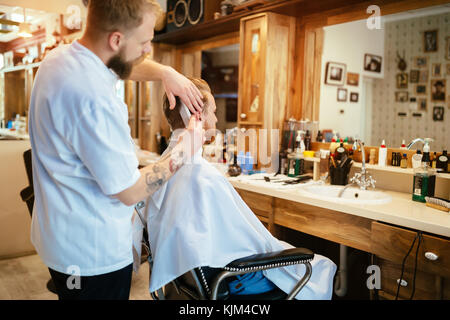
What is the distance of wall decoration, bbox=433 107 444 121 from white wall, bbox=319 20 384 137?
0.48 metres

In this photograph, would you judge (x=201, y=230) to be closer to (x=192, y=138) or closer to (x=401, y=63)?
(x=192, y=138)

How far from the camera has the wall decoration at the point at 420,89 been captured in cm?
255

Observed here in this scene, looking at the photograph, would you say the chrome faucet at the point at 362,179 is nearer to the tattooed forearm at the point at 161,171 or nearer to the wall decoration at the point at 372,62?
the wall decoration at the point at 372,62

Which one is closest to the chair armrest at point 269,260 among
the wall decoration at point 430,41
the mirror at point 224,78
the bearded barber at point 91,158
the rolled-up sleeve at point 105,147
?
the bearded barber at point 91,158

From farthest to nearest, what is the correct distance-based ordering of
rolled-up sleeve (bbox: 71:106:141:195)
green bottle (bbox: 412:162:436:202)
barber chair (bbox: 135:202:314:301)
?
green bottle (bbox: 412:162:436:202)
barber chair (bbox: 135:202:314:301)
rolled-up sleeve (bbox: 71:106:141:195)

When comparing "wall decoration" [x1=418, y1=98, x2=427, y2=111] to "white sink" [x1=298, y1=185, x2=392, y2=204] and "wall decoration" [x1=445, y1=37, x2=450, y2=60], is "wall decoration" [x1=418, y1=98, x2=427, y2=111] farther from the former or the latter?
"white sink" [x1=298, y1=185, x2=392, y2=204]

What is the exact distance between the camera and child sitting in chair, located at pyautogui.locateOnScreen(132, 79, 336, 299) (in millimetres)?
1399

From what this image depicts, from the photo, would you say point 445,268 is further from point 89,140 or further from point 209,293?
point 89,140

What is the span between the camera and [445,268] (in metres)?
1.65

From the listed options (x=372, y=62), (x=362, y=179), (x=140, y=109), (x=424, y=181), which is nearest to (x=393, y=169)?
(x=362, y=179)

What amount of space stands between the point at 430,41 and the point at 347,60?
0.59 metres

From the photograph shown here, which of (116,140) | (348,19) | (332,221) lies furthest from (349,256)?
(116,140)

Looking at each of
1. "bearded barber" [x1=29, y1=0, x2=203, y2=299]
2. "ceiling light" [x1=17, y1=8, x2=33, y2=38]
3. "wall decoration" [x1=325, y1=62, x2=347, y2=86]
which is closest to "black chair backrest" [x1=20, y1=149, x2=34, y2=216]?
"ceiling light" [x1=17, y1=8, x2=33, y2=38]

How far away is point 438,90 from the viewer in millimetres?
2447
